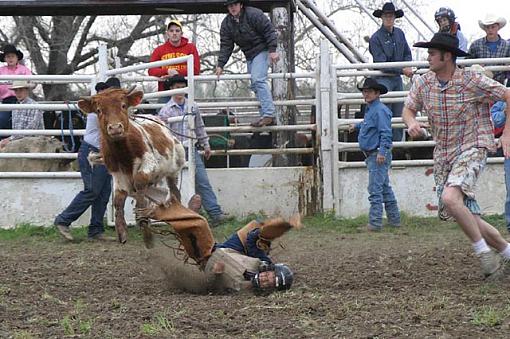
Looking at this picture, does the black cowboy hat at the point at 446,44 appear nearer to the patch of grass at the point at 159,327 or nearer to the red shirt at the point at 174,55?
the patch of grass at the point at 159,327

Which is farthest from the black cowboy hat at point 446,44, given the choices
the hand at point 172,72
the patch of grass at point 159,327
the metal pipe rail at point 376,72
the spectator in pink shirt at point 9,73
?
the spectator in pink shirt at point 9,73

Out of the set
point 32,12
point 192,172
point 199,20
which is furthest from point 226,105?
point 199,20

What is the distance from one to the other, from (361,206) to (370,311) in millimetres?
5868

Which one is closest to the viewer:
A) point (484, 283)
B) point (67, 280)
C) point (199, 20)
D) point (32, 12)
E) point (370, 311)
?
point (370, 311)

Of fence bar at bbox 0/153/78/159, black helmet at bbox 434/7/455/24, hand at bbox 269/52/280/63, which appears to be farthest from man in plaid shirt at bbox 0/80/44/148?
black helmet at bbox 434/7/455/24

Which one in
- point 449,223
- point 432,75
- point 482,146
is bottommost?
point 449,223

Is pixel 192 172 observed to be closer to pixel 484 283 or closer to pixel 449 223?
pixel 449 223

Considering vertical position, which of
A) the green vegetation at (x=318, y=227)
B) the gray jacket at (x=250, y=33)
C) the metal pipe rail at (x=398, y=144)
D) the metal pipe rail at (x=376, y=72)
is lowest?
the green vegetation at (x=318, y=227)

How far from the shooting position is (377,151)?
409 inches

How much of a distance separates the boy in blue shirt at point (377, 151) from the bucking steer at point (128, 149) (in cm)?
250

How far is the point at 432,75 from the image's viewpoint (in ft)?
23.5

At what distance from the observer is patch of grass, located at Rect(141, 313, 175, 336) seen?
16.8 feet

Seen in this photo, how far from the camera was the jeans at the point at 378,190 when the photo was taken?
34.0 ft

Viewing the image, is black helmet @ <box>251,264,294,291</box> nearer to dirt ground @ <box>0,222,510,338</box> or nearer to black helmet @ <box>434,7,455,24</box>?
dirt ground @ <box>0,222,510,338</box>
